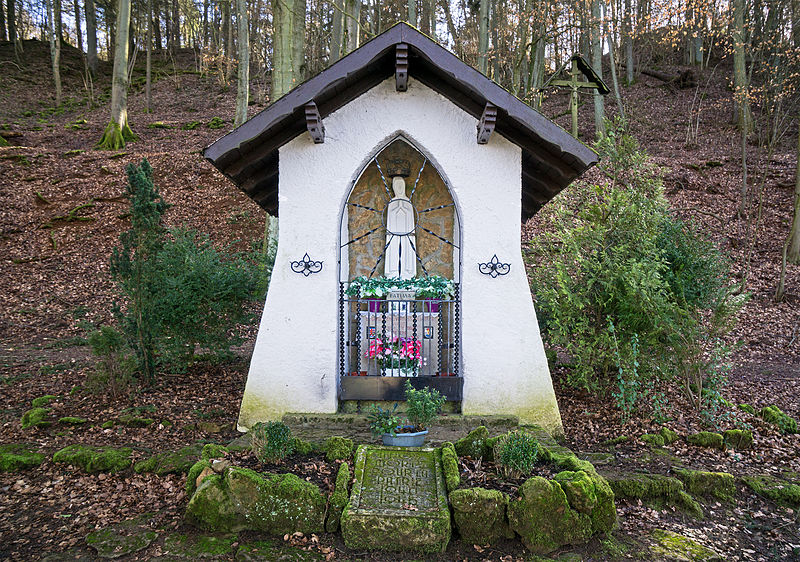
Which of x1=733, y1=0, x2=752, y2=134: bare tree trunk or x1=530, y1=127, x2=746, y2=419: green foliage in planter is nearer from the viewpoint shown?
x1=530, y1=127, x2=746, y2=419: green foliage in planter

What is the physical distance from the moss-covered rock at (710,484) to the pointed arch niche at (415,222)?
12.3ft

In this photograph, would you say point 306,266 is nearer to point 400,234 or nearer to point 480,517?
point 400,234

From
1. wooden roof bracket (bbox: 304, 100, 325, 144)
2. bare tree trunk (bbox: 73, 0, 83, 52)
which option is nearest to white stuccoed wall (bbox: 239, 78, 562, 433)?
wooden roof bracket (bbox: 304, 100, 325, 144)

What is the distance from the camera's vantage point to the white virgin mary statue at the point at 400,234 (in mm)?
7504

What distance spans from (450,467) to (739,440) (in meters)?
3.69

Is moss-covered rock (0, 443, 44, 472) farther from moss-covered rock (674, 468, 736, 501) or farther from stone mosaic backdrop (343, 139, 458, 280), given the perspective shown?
moss-covered rock (674, 468, 736, 501)

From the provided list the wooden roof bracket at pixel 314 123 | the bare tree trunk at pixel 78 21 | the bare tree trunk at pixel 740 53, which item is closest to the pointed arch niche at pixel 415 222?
the wooden roof bracket at pixel 314 123

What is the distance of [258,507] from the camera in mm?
4121

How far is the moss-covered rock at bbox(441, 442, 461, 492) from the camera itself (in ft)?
14.1

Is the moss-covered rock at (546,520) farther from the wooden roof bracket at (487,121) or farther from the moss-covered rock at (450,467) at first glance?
the wooden roof bracket at (487,121)

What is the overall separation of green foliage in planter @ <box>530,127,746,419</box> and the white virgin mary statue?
187 centimetres

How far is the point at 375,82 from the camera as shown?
20.7 feet

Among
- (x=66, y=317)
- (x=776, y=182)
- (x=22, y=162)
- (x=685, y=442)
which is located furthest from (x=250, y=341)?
(x=776, y=182)

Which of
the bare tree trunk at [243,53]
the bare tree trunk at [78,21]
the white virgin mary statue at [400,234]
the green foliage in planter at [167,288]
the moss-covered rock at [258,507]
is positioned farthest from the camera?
the bare tree trunk at [78,21]
